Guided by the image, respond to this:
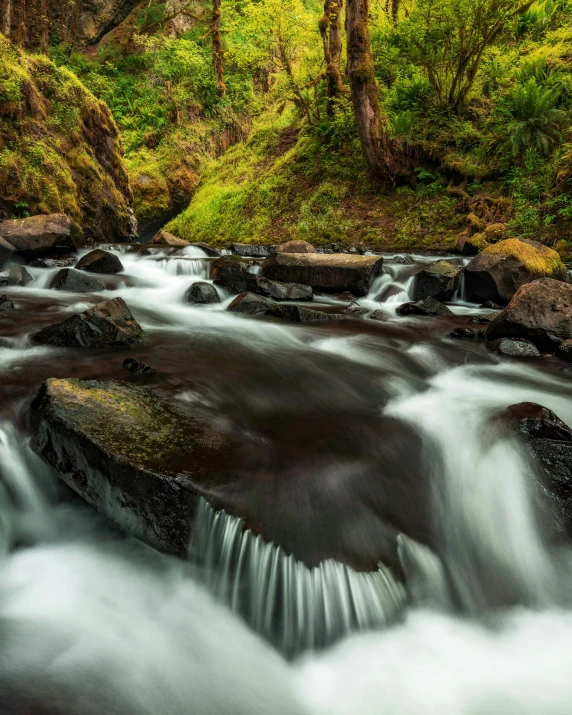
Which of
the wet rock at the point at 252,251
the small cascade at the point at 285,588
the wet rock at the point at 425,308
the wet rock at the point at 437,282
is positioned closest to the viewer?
the small cascade at the point at 285,588

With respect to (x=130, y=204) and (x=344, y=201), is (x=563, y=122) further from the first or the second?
(x=130, y=204)

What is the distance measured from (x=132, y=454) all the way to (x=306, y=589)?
1.09 m

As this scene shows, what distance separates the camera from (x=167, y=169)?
22.8 metres

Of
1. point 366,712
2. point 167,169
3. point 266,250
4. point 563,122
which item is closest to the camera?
point 366,712

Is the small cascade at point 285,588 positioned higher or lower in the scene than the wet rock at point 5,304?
lower

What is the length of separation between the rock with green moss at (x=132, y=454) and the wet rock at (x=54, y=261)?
7.00 metres

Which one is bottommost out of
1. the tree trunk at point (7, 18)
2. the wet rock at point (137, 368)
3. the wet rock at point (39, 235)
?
the wet rock at point (137, 368)

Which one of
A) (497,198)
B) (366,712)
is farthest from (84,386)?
(497,198)

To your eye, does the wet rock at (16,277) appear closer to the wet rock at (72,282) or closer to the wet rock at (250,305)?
the wet rock at (72,282)

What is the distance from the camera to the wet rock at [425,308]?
681cm

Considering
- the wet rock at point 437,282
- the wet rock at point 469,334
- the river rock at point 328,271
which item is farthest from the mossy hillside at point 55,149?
the wet rock at point 469,334

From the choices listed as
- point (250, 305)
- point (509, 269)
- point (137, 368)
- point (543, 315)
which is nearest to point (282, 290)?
point (250, 305)

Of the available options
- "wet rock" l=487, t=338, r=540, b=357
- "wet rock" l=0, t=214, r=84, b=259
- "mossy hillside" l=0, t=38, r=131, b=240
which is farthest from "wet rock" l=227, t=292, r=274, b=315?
"mossy hillside" l=0, t=38, r=131, b=240

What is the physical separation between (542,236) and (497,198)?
1.89 m
